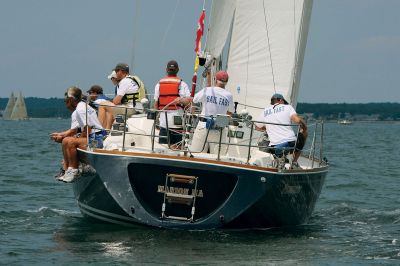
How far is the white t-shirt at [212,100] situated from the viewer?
13.9 m

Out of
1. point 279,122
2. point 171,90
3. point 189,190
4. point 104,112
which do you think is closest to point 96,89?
point 104,112

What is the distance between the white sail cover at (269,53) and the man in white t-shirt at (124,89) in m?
2.65

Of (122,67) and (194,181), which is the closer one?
(194,181)

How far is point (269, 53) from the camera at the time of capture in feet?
58.7

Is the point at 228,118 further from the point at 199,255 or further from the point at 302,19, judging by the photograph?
the point at 302,19

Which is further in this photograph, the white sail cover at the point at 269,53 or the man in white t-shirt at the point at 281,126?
the white sail cover at the point at 269,53

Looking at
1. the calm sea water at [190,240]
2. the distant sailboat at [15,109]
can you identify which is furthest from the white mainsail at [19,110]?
the calm sea water at [190,240]

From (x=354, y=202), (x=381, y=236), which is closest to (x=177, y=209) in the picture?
(x=381, y=236)

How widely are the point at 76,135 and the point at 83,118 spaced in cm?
40

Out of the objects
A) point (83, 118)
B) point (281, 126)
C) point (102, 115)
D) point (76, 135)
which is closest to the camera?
point (83, 118)

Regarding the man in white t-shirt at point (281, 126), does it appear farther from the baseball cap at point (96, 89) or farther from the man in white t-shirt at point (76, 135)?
the baseball cap at point (96, 89)

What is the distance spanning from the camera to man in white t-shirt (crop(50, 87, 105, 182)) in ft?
46.0

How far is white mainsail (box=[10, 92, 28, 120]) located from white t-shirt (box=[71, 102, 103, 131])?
107533mm

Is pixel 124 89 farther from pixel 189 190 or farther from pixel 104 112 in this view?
pixel 189 190
